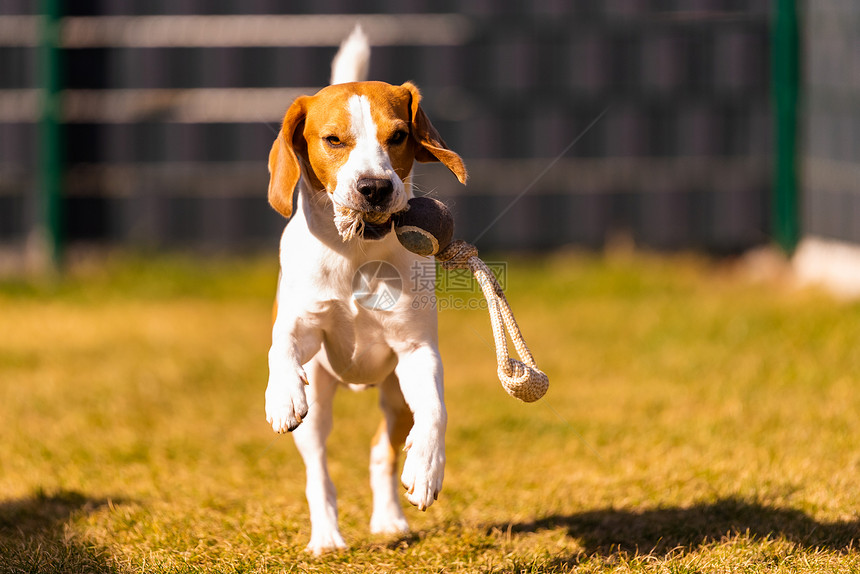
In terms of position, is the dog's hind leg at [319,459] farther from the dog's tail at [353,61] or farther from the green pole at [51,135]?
the green pole at [51,135]

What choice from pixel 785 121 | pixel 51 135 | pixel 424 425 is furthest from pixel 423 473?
pixel 785 121

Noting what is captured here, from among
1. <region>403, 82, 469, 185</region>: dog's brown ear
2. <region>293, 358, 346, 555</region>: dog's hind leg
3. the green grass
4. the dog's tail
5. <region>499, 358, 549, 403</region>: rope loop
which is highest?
the dog's tail

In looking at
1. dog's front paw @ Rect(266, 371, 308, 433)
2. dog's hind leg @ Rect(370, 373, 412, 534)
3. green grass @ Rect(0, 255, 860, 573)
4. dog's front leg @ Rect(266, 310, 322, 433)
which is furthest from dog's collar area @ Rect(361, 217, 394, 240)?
green grass @ Rect(0, 255, 860, 573)

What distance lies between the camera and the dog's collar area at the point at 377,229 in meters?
3.06

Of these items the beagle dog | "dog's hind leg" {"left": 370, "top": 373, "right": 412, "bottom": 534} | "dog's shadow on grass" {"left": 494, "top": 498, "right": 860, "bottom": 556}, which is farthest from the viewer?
"dog's hind leg" {"left": 370, "top": 373, "right": 412, "bottom": 534}

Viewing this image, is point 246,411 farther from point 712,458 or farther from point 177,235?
point 177,235

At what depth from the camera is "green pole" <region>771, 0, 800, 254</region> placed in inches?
335

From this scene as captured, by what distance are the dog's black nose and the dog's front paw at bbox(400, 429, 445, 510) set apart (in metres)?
0.65

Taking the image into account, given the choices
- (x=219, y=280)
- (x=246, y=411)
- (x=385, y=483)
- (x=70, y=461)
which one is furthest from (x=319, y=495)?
(x=219, y=280)

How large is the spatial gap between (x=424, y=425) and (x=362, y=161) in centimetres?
73

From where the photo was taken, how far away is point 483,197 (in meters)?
8.75

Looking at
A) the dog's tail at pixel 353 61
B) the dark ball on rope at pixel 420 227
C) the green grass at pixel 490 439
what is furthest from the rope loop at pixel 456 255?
the green grass at pixel 490 439

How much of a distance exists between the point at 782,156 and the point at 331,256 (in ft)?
20.9

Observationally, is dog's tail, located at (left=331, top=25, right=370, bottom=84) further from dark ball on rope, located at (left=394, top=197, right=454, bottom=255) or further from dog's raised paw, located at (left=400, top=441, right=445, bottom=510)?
dog's raised paw, located at (left=400, top=441, right=445, bottom=510)
